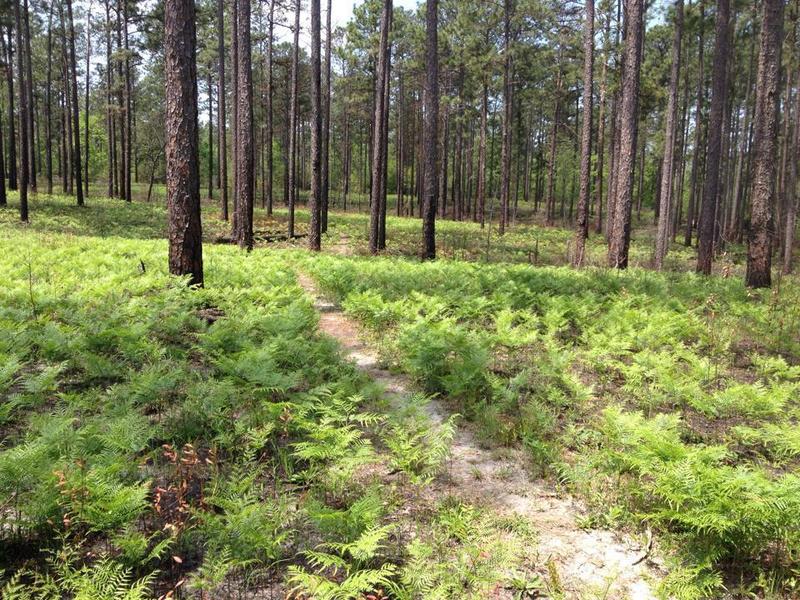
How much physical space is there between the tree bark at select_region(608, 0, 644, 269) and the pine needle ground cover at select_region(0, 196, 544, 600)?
10519 millimetres

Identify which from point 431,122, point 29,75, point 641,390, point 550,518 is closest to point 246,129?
point 431,122

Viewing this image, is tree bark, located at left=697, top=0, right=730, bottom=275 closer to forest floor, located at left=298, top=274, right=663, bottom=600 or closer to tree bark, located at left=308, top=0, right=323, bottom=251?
tree bark, located at left=308, top=0, right=323, bottom=251

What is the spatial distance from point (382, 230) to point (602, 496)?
60.4 feet

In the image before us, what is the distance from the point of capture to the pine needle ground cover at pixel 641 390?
10.1 feet

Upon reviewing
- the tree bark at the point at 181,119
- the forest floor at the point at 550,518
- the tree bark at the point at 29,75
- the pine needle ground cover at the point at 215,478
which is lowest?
the forest floor at the point at 550,518

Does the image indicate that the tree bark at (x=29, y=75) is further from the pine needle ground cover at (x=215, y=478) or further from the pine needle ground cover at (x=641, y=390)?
the pine needle ground cover at (x=215, y=478)

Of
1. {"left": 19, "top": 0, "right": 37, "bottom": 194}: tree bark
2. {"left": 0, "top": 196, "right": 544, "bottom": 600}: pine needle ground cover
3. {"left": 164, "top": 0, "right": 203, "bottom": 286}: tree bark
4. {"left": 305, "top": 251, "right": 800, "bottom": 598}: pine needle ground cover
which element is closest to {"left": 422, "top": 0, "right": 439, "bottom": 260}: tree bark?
{"left": 305, "top": 251, "right": 800, "bottom": 598}: pine needle ground cover

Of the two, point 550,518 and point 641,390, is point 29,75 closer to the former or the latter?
point 641,390

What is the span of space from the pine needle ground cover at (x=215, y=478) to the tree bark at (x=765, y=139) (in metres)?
10.7

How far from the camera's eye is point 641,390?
566cm

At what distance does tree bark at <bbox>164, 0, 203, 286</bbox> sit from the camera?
26.2 feet

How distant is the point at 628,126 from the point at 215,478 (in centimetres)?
1407

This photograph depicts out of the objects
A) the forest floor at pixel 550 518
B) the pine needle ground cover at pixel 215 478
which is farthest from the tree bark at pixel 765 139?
the pine needle ground cover at pixel 215 478

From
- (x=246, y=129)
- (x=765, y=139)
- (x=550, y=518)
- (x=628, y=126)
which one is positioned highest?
(x=246, y=129)
